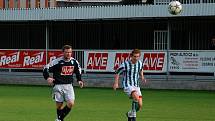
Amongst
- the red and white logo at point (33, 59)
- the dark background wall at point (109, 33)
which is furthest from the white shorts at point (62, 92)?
the red and white logo at point (33, 59)

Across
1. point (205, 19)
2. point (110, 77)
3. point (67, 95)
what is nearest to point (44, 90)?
point (110, 77)

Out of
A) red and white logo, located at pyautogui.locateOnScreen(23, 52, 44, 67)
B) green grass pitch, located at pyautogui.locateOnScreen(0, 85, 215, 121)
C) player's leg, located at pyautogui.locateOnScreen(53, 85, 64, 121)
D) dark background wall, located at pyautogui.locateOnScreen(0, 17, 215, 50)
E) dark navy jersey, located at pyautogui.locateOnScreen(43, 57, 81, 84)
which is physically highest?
dark background wall, located at pyautogui.locateOnScreen(0, 17, 215, 50)

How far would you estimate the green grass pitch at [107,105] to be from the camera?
21.0 metres

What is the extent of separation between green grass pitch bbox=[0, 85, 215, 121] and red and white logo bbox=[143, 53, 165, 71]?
7.13 ft

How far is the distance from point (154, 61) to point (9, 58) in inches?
356

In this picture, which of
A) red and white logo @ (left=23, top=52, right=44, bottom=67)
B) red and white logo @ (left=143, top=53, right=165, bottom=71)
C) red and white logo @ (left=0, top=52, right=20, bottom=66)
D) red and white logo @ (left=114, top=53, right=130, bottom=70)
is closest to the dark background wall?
red and white logo @ (left=143, top=53, right=165, bottom=71)

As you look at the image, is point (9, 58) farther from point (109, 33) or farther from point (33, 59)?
point (109, 33)

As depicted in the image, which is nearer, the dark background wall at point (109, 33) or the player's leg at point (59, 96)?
the player's leg at point (59, 96)

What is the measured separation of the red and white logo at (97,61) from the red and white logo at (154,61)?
247 cm

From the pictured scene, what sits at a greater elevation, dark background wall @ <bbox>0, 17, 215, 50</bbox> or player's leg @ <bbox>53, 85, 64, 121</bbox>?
dark background wall @ <bbox>0, 17, 215, 50</bbox>

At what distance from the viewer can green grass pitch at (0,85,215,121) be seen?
21047mm

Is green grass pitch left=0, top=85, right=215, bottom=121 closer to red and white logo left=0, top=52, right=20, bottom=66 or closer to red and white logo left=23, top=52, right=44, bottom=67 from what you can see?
red and white logo left=23, top=52, right=44, bottom=67

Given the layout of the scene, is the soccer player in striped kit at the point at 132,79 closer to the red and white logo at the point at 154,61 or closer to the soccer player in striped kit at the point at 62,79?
the soccer player in striped kit at the point at 62,79

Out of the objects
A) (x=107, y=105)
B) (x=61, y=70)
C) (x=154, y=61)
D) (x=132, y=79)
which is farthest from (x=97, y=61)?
(x=61, y=70)
